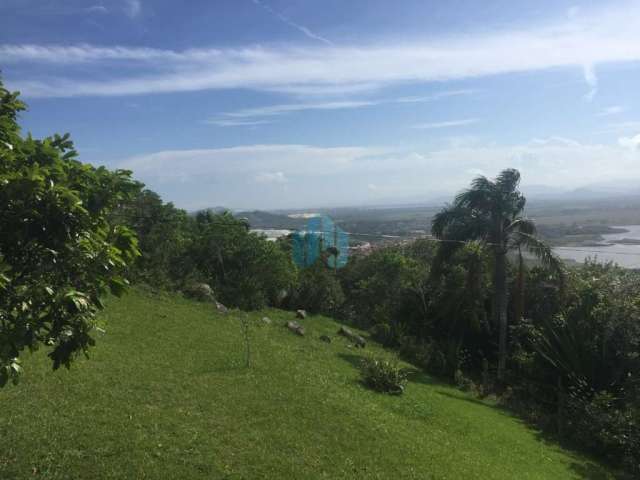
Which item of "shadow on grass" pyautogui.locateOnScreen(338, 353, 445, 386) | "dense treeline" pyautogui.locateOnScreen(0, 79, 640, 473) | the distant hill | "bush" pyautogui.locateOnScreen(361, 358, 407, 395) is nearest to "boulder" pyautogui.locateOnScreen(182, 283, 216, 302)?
"dense treeline" pyautogui.locateOnScreen(0, 79, 640, 473)

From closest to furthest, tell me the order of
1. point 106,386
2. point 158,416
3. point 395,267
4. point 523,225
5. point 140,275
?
point 158,416 < point 106,386 < point 523,225 < point 140,275 < point 395,267

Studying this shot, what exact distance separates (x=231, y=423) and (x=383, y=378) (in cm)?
483

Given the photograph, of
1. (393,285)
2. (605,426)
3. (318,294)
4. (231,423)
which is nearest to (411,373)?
(605,426)

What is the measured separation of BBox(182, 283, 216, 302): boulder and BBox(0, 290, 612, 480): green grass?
223 inches

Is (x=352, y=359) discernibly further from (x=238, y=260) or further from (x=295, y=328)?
(x=238, y=260)

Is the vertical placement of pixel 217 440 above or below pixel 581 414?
above

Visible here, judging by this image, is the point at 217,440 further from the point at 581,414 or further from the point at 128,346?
the point at 581,414

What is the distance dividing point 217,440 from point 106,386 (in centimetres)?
239

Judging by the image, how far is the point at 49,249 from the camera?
2.85 metres

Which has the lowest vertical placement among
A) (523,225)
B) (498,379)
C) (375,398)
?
(498,379)

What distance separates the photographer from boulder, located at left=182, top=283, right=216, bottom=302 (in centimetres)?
1758

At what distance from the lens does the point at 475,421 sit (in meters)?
10.1

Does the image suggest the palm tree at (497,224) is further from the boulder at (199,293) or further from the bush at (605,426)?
the boulder at (199,293)

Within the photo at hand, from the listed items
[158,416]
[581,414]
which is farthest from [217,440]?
[581,414]
